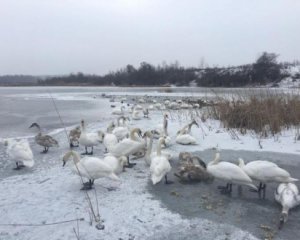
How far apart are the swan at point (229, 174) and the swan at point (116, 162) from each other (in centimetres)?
174

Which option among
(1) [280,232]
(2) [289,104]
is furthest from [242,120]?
(1) [280,232]

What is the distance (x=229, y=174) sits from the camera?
19.8 feet

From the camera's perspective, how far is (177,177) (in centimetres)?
702

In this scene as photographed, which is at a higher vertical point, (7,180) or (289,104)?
(289,104)

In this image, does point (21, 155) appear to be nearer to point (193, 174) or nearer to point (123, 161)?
point (123, 161)

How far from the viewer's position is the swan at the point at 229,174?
5.88 metres

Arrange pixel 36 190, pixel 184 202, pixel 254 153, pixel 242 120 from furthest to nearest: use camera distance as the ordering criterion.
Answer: pixel 242 120 → pixel 254 153 → pixel 36 190 → pixel 184 202

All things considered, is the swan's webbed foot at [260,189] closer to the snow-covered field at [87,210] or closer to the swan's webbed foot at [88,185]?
the snow-covered field at [87,210]

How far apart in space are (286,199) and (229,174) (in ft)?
3.55

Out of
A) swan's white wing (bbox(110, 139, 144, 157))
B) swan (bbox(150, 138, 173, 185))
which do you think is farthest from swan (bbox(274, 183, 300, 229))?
swan's white wing (bbox(110, 139, 144, 157))

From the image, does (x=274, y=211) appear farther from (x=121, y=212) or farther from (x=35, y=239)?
(x=35, y=239)

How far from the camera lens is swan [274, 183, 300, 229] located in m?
4.91

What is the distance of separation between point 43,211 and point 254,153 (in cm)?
539

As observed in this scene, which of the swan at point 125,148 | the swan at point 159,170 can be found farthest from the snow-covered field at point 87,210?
the swan at point 125,148
